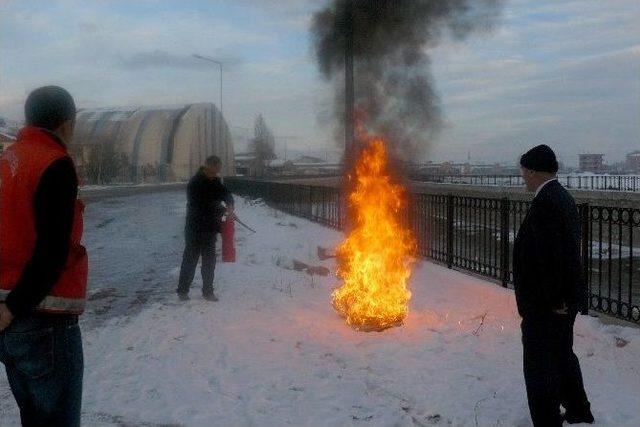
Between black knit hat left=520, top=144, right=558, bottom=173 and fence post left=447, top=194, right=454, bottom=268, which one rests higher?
black knit hat left=520, top=144, right=558, bottom=173

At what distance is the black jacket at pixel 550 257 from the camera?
339 centimetres

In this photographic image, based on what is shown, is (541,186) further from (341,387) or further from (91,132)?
(91,132)

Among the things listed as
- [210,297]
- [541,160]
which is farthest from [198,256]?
[541,160]

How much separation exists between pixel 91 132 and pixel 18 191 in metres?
77.3

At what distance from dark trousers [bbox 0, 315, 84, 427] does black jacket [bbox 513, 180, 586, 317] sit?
2.46 m

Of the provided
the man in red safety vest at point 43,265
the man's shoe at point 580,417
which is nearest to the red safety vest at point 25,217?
the man in red safety vest at point 43,265

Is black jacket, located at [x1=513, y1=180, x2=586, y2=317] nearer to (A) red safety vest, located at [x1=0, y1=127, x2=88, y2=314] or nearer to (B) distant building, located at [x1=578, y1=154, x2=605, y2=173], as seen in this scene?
(A) red safety vest, located at [x1=0, y1=127, x2=88, y2=314]

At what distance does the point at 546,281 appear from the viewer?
3400mm

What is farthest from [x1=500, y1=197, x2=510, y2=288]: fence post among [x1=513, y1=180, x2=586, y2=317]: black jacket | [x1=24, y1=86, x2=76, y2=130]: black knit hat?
[x1=24, y1=86, x2=76, y2=130]: black knit hat

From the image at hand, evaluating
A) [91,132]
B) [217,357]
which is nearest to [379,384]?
[217,357]

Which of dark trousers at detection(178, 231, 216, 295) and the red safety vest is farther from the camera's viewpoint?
dark trousers at detection(178, 231, 216, 295)

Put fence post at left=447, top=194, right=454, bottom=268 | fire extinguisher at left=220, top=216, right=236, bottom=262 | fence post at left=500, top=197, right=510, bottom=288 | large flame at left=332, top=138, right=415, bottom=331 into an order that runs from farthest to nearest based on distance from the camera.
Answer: fence post at left=447, top=194, right=454, bottom=268 < fence post at left=500, top=197, right=510, bottom=288 < fire extinguisher at left=220, top=216, right=236, bottom=262 < large flame at left=332, top=138, right=415, bottom=331

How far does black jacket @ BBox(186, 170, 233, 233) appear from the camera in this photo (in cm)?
734

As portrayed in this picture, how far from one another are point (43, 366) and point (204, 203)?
202 inches
